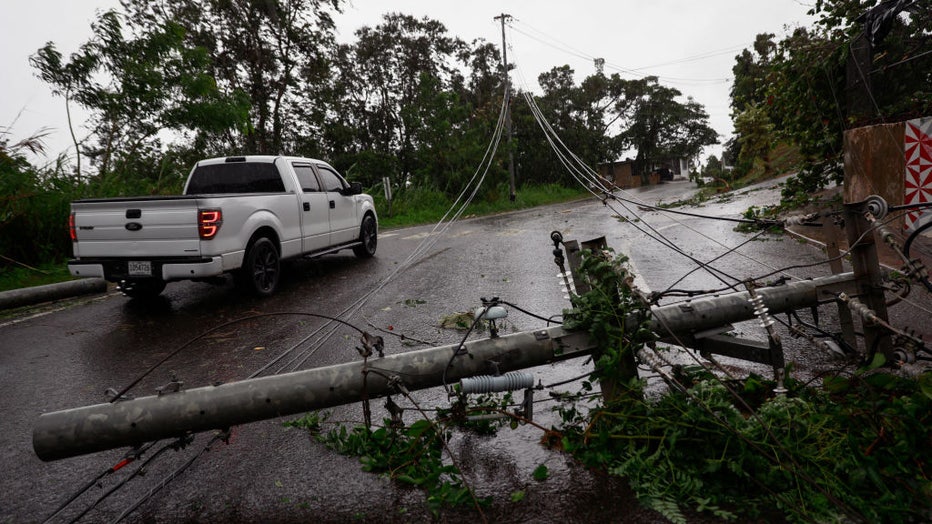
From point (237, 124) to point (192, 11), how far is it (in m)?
11.5

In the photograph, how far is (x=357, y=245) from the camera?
10.8 meters

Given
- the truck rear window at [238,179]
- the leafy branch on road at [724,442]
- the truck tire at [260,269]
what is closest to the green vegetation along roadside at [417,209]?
the truck rear window at [238,179]

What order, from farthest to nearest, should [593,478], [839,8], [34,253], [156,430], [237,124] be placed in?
[237,124] → [34,253] → [839,8] → [593,478] → [156,430]

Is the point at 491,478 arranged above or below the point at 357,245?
below

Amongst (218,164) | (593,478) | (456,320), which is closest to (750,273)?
(456,320)

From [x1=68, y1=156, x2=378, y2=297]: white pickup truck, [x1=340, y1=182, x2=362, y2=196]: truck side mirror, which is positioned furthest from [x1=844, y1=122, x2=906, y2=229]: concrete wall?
[x1=68, y1=156, x2=378, y2=297]: white pickup truck

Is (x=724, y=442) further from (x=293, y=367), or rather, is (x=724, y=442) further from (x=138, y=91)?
(x=138, y=91)

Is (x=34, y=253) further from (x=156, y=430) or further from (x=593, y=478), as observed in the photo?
(x=593, y=478)

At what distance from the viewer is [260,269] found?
7594 millimetres

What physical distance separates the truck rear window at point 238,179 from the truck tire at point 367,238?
2.55 m

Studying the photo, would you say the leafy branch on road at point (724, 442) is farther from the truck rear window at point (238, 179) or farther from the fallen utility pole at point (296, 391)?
the truck rear window at point (238, 179)

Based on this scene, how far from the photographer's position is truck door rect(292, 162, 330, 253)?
8703mm

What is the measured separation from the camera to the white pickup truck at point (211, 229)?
6.60 meters

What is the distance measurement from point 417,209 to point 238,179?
14.1 meters
